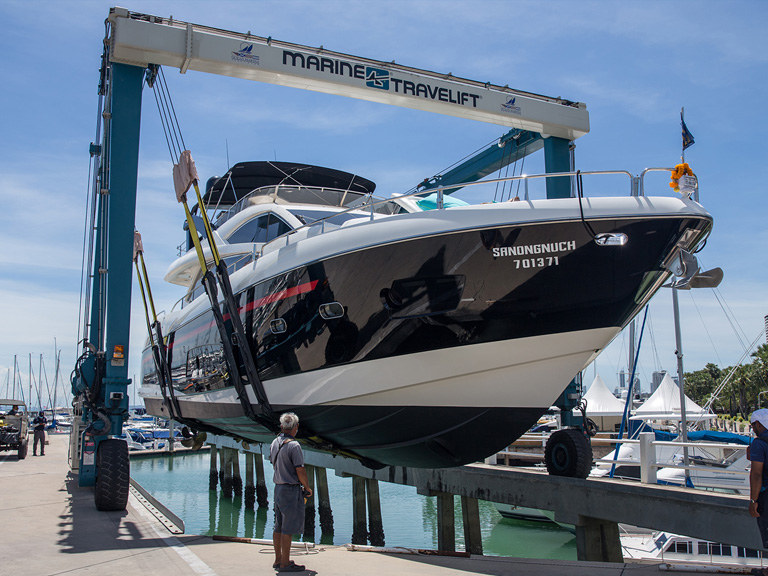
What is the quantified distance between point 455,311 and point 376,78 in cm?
500

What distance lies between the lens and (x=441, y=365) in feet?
21.3

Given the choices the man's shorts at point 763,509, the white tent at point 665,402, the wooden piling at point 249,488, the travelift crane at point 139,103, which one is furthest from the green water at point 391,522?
the man's shorts at point 763,509

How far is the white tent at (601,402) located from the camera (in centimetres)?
2962

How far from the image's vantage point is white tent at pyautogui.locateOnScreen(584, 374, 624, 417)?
1166 inches

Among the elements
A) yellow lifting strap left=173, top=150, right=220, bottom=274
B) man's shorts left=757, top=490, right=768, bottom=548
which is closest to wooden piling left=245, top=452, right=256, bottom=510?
yellow lifting strap left=173, top=150, right=220, bottom=274

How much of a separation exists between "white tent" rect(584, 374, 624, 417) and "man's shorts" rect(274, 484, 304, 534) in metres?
26.4

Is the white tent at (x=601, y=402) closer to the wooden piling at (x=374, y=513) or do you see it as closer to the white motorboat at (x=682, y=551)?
the white motorboat at (x=682, y=551)

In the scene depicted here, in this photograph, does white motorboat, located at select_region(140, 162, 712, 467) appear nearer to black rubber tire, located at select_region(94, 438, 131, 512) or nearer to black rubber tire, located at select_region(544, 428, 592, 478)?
black rubber tire, located at select_region(544, 428, 592, 478)

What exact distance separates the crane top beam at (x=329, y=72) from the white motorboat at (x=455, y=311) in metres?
3.42

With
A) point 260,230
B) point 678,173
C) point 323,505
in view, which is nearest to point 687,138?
point 678,173

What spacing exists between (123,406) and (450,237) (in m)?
5.16

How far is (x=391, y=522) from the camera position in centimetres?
1786

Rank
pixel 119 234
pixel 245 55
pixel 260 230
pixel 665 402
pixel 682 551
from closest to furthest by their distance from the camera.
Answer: pixel 119 234
pixel 245 55
pixel 260 230
pixel 682 551
pixel 665 402

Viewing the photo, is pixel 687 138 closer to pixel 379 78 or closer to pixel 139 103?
pixel 379 78
